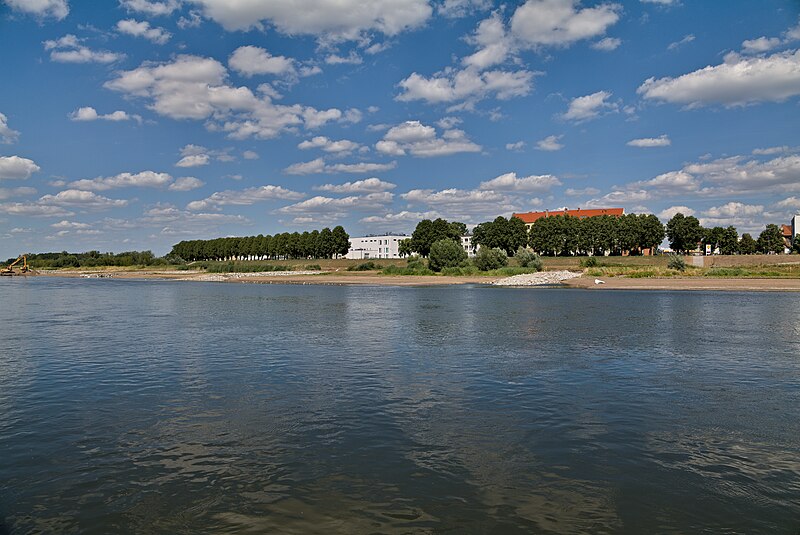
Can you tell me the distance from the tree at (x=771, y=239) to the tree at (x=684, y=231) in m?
26.5

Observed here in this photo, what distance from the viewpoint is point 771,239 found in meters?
139

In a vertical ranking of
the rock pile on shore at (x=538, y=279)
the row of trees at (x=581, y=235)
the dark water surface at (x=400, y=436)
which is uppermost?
the row of trees at (x=581, y=235)

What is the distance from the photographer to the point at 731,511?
8.27m

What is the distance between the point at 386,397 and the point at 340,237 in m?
153

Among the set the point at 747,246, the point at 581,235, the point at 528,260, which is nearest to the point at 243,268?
the point at 528,260

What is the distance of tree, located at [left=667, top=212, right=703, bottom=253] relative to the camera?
125062 mm

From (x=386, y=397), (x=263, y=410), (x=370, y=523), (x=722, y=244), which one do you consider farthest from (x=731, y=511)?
(x=722, y=244)

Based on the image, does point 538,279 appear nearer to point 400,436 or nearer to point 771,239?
point 400,436

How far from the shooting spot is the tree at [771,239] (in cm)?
→ 13862

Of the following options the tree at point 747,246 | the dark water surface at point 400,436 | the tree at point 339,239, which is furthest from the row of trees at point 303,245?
the dark water surface at point 400,436

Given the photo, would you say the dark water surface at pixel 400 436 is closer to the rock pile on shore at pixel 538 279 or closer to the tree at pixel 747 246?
the rock pile on shore at pixel 538 279

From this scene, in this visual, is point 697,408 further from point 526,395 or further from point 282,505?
point 282,505

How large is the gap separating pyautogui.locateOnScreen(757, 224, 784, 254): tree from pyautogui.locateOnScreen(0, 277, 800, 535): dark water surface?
448 ft

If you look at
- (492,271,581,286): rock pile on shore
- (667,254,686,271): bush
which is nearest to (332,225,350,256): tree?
(492,271,581,286): rock pile on shore
